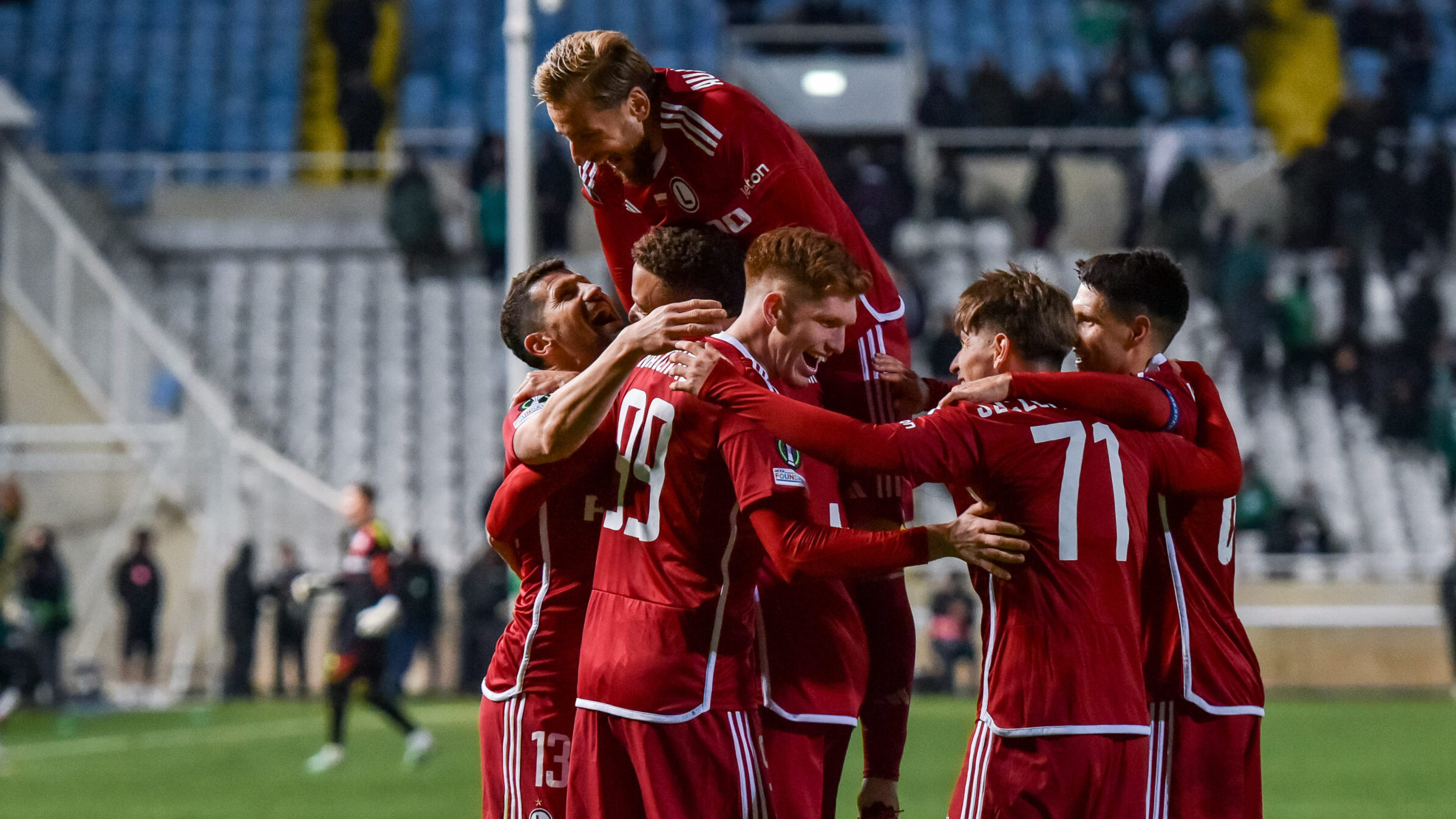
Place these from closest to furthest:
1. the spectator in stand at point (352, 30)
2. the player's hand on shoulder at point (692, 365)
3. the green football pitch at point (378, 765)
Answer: the player's hand on shoulder at point (692, 365) < the green football pitch at point (378, 765) < the spectator in stand at point (352, 30)

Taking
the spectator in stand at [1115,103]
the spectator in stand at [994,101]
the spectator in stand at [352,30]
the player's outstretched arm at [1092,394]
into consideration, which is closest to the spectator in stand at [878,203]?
the spectator in stand at [994,101]

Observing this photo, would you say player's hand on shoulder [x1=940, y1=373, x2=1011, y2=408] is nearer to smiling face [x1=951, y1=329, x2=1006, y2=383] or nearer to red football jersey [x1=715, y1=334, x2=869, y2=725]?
smiling face [x1=951, y1=329, x2=1006, y2=383]

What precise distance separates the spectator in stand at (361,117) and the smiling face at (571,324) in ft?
58.7

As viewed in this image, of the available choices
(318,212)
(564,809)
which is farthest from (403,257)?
(564,809)

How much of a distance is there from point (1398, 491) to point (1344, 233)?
3.08 metres

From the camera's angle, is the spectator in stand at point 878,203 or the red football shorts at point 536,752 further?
the spectator in stand at point 878,203

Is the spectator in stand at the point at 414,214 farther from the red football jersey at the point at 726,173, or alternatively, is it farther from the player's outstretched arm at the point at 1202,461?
the player's outstretched arm at the point at 1202,461

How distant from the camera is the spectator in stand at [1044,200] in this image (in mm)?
20656

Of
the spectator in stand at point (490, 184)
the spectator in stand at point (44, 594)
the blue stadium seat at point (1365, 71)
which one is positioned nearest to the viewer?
the spectator in stand at point (44, 594)

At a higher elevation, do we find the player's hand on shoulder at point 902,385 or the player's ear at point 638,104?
the player's ear at point 638,104

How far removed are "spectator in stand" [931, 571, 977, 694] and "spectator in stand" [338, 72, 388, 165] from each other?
8.94 m

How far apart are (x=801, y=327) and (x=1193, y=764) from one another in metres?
1.46

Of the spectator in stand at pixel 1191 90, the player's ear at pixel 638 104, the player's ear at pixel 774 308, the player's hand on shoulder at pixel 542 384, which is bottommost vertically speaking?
the player's hand on shoulder at pixel 542 384

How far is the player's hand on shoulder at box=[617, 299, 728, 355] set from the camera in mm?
4148
